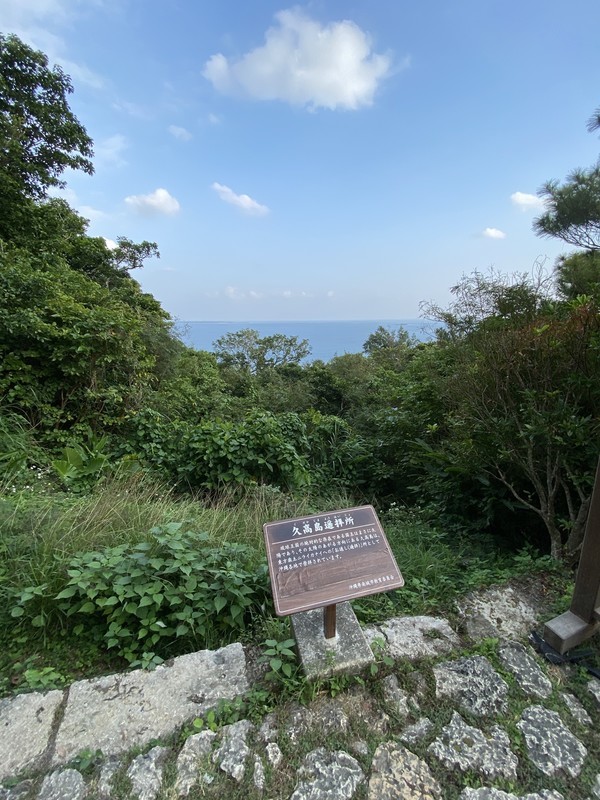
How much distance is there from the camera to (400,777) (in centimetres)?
131

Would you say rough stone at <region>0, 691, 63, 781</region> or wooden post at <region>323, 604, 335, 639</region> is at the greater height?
wooden post at <region>323, 604, 335, 639</region>

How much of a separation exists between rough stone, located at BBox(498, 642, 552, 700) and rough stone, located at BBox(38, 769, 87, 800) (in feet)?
5.73

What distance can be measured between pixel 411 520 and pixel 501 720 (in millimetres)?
2368

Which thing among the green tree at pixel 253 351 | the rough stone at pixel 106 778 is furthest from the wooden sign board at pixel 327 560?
the green tree at pixel 253 351

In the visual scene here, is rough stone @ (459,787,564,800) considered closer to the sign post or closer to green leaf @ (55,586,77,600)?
the sign post

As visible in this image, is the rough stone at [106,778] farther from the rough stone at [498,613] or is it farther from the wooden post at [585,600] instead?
the wooden post at [585,600]

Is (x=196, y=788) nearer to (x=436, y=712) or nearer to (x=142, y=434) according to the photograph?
(x=436, y=712)

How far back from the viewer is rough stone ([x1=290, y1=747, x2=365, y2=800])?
1.25 meters

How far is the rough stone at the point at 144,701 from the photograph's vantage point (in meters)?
1.41

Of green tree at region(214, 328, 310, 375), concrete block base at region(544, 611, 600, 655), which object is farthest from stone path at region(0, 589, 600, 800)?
green tree at region(214, 328, 310, 375)

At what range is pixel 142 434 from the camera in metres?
4.98

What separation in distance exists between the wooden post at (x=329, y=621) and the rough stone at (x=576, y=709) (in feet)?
3.29

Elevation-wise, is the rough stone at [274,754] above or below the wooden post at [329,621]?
below

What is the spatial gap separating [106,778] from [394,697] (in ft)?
3.63
